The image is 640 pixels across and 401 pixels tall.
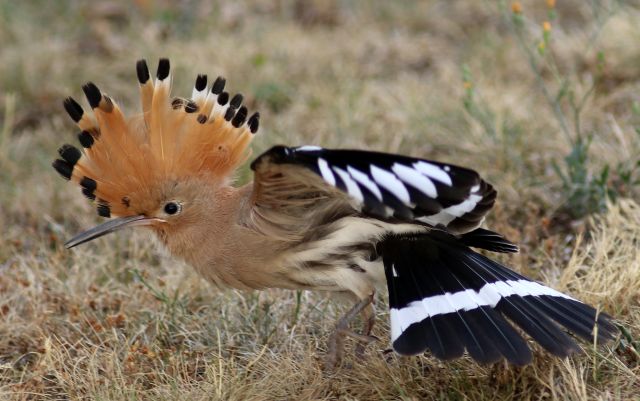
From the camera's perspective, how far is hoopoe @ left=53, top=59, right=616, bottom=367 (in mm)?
2699

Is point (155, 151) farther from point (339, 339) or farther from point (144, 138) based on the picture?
point (339, 339)

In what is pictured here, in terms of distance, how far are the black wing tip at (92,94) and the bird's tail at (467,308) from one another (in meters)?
1.02

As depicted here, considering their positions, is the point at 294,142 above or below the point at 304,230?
above

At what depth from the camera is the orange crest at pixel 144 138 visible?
3.04 m

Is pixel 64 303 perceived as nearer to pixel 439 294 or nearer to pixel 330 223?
pixel 330 223

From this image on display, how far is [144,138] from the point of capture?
10.1 ft

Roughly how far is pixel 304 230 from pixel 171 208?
1.60 ft

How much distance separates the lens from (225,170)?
3.20 metres

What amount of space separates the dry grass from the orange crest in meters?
0.47

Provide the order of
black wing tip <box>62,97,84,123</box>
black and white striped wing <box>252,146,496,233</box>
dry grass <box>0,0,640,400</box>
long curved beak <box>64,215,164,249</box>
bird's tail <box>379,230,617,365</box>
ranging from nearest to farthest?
1. black and white striped wing <box>252,146,496,233</box>
2. bird's tail <box>379,230,617,365</box>
3. dry grass <box>0,0,640,400</box>
4. black wing tip <box>62,97,84,123</box>
5. long curved beak <box>64,215,164,249</box>

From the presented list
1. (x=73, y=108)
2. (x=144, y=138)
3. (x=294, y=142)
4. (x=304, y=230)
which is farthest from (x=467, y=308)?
(x=294, y=142)

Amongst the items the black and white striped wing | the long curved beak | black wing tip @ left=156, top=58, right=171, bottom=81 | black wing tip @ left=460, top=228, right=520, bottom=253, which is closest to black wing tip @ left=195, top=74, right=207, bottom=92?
black wing tip @ left=156, top=58, right=171, bottom=81

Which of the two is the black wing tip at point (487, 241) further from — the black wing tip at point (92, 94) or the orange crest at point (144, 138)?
the black wing tip at point (92, 94)

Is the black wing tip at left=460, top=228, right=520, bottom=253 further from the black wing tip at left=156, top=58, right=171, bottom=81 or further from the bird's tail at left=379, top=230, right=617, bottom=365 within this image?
the black wing tip at left=156, top=58, right=171, bottom=81
